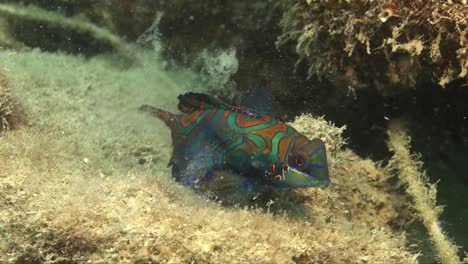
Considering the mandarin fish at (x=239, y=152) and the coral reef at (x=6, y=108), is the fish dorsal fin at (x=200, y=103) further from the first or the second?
the coral reef at (x=6, y=108)

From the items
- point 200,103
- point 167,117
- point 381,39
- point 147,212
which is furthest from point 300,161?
point 167,117

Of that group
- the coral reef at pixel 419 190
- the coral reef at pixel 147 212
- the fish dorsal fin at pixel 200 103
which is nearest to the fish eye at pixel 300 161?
the coral reef at pixel 147 212

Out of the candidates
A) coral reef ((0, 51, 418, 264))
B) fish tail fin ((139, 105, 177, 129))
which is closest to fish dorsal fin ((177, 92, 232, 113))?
fish tail fin ((139, 105, 177, 129))

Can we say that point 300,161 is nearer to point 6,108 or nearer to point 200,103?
point 200,103

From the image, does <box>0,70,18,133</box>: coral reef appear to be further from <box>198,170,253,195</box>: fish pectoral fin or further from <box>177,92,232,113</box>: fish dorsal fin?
<box>198,170,253,195</box>: fish pectoral fin

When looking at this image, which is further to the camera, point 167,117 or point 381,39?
point 167,117

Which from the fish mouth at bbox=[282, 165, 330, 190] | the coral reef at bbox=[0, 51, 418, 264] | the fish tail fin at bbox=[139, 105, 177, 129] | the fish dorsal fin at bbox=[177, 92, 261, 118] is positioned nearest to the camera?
the coral reef at bbox=[0, 51, 418, 264]

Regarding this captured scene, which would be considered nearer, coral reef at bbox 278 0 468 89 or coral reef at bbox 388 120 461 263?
coral reef at bbox 278 0 468 89

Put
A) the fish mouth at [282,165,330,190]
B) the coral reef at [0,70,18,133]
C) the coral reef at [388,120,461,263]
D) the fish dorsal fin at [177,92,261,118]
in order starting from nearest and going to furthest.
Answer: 1. the fish mouth at [282,165,330,190]
2. the coral reef at [0,70,18,133]
3. the fish dorsal fin at [177,92,261,118]
4. the coral reef at [388,120,461,263]
